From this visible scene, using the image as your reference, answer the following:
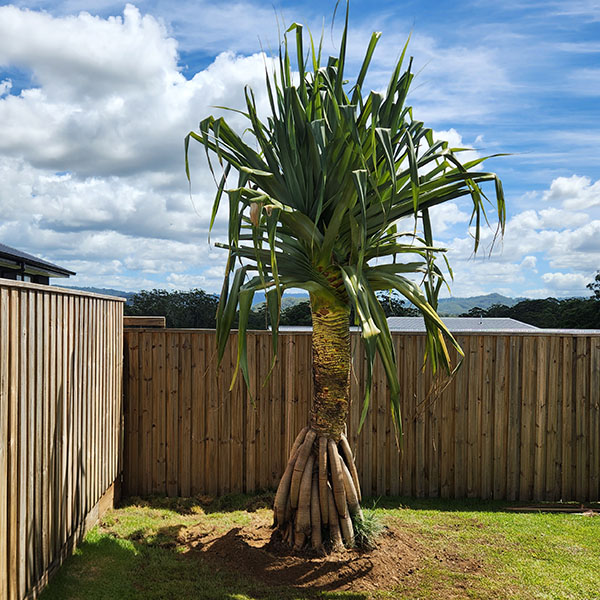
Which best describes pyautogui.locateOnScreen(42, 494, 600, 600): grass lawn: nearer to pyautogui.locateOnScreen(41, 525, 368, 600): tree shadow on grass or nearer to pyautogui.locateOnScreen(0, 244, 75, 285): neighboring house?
pyautogui.locateOnScreen(41, 525, 368, 600): tree shadow on grass

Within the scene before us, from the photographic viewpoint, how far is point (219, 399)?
545cm

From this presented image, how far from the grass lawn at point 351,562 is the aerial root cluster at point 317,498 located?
225 mm

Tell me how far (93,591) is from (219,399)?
2.36 m

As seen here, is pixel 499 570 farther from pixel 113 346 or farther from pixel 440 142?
pixel 113 346

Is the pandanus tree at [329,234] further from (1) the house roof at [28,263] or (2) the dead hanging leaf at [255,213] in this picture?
(1) the house roof at [28,263]

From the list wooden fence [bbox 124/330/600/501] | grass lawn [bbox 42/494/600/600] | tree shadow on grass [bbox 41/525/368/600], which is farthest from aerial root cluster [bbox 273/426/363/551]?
wooden fence [bbox 124/330/600/501]

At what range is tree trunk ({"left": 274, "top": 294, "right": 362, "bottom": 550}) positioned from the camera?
12.7 ft

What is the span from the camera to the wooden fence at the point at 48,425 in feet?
8.66

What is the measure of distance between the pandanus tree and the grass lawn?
489 millimetres

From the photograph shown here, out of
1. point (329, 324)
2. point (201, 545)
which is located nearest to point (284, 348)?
point (329, 324)

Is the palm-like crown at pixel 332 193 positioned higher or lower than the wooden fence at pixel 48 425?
higher

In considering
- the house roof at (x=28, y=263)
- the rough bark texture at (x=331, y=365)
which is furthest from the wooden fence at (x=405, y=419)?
the house roof at (x=28, y=263)

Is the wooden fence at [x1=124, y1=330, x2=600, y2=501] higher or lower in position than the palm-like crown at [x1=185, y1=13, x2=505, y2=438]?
lower

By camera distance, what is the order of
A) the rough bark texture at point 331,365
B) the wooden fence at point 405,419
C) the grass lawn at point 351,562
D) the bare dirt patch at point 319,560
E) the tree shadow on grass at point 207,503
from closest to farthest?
the grass lawn at point 351,562 < the bare dirt patch at point 319,560 < the rough bark texture at point 331,365 < the tree shadow on grass at point 207,503 < the wooden fence at point 405,419
